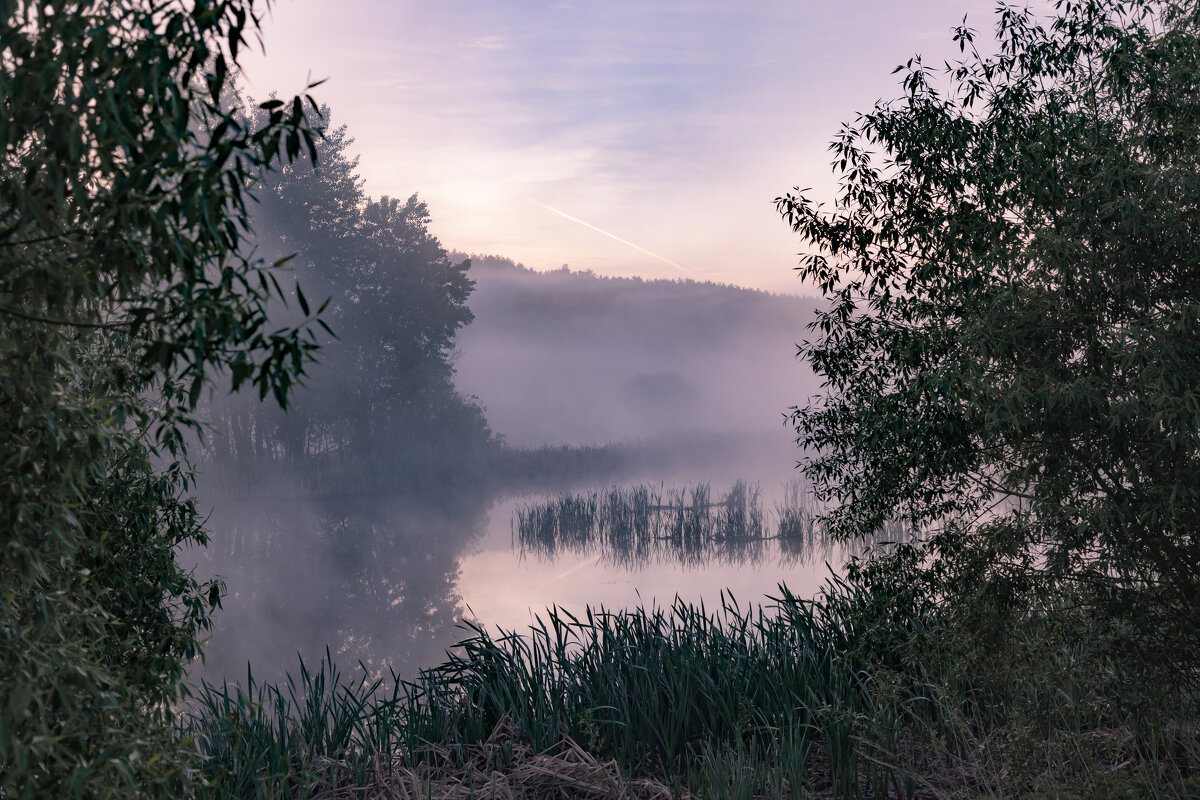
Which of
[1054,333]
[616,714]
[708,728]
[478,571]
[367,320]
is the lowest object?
[478,571]

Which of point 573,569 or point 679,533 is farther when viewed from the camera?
point 679,533

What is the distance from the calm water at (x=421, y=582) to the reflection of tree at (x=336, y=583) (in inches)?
1.8

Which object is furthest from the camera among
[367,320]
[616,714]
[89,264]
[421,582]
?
[367,320]

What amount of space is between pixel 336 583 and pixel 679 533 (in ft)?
29.7

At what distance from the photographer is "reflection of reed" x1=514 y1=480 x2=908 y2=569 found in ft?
68.2

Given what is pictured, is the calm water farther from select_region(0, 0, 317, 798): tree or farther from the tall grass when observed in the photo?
select_region(0, 0, 317, 798): tree

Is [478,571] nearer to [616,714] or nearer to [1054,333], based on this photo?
[616,714]

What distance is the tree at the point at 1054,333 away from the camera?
539 cm

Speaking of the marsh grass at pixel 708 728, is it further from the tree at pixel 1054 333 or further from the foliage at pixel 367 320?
the foliage at pixel 367 320

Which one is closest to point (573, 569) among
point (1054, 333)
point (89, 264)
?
point (1054, 333)

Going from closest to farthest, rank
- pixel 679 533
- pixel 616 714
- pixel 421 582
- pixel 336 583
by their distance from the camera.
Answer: pixel 616 714, pixel 679 533, pixel 421 582, pixel 336 583

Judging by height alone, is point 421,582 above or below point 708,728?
below

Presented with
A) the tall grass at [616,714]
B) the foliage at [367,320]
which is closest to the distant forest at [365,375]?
the foliage at [367,320]

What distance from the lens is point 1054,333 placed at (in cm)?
575
